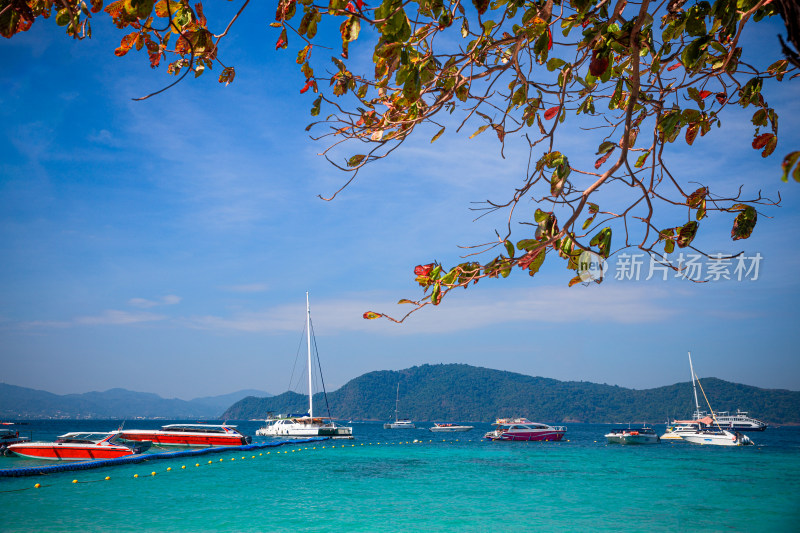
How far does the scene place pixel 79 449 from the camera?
20.7 metres

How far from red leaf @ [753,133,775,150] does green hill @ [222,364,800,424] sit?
458 feet

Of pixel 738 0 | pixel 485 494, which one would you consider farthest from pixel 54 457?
pixel 738 0

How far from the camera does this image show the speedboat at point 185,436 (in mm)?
27741

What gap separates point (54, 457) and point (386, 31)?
84.1 ft

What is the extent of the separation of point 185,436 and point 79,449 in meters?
7.44

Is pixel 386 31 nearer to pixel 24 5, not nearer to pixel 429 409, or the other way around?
pixel 24 5

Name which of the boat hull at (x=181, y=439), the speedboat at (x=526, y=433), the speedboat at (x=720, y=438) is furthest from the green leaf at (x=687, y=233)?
the speedboat at (x=720, y=438)

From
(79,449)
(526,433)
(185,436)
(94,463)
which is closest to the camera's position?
(94,463)

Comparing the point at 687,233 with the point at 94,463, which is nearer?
the point at 687,233

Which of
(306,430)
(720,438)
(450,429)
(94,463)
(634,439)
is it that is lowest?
(450,429)

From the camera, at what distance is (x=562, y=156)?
2.27 m

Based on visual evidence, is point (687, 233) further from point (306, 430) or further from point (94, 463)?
point (306, 430)

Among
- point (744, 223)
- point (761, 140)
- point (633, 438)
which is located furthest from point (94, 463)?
point (633, 438)

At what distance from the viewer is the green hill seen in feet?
443
